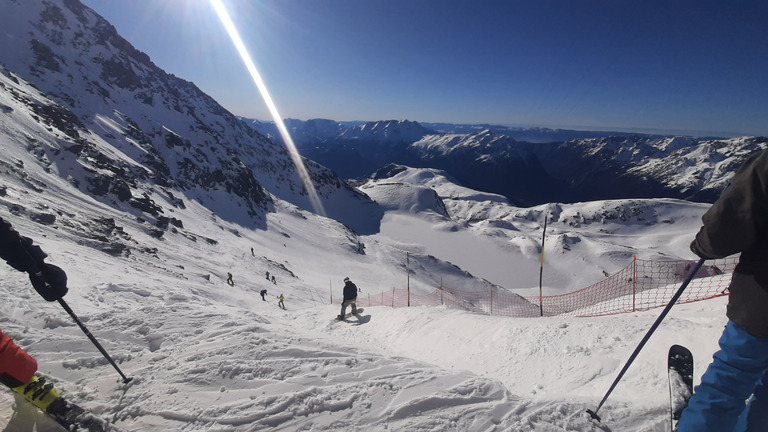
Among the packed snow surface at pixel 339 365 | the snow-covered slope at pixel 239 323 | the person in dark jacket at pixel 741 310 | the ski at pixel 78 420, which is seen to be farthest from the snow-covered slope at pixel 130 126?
the person in dark jacket at pixel 741 310

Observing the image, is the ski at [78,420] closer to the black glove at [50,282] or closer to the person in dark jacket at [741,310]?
the black glove at [50,282]

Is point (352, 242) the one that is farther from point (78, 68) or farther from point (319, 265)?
point (78, 68)

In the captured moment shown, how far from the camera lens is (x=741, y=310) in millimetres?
2561

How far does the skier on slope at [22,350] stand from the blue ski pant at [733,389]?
6.48 m

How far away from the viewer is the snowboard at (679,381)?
3.67 meters

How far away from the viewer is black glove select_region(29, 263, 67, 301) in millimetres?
3944

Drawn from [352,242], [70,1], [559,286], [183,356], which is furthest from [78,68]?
[559,286]

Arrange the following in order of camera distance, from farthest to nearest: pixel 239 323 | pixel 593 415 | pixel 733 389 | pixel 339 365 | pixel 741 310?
pixel 239 323
pixel 339 365
pixel 593 415
pixel 733 389
pixel 741 310

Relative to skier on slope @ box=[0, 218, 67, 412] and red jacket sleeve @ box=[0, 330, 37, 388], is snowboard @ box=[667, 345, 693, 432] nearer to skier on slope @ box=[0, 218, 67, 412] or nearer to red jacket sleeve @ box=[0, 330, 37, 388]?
skier on slope @ box=[0, 218, 67, 412]

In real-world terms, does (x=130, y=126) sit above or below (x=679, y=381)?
above

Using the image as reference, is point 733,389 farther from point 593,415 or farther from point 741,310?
point 593,415

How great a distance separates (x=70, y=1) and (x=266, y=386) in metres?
168

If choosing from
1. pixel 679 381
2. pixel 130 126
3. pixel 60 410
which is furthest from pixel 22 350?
pixel 130 126

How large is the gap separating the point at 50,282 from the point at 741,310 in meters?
7.14
